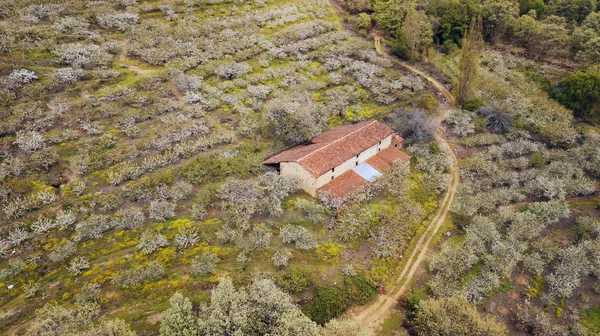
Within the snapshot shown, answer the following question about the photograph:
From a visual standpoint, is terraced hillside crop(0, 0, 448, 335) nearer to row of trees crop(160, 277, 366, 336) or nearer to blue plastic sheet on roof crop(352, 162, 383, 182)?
blue plastic sheet on roof crop(352, 162, 383, 182)

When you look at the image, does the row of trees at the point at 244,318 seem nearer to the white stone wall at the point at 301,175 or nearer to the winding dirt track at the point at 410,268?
the winding dirt track at the point at 410,268

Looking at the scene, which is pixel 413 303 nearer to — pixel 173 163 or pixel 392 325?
pixel 392 325

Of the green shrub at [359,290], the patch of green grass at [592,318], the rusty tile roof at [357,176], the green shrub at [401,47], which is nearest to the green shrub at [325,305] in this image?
the green shrub at [359,290]

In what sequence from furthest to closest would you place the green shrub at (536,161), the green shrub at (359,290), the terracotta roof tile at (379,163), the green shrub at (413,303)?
the green shrub at (536,161)
the terracotta roof tile at (379,163)
the green shrub at (359,290)
the green shrub at (413,303)

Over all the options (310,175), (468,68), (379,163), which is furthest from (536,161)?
(310,175)

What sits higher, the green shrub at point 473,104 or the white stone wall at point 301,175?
the green shrub at point 473,104

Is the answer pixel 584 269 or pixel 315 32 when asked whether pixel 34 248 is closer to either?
pixel 584 269
